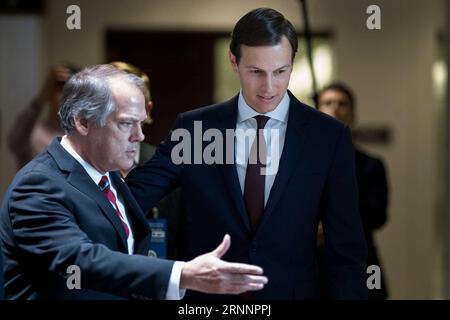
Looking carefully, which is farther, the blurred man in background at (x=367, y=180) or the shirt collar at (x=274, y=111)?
the blurred man in background at (x=367, y=180)

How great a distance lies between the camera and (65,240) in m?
1.72

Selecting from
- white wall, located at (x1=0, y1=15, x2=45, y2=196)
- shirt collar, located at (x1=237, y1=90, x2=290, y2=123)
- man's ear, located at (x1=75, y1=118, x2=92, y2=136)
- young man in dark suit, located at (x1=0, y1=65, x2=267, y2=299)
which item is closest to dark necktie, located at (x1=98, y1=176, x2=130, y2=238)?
young man in dark suit, located at (x1=0, y1=65, x2=267, y2=299)

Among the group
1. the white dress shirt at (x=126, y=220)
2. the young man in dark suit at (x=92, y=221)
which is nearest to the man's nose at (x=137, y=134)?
the young man in dark suit at (x=92, y=221)

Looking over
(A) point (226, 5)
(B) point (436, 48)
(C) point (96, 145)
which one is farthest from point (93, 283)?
(B) point (436, 48)

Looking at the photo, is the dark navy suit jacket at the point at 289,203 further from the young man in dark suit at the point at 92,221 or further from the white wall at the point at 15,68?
the white wall at the point at 15,68

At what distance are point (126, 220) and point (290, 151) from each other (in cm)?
40

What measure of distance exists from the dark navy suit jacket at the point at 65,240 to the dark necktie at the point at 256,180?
24 cm

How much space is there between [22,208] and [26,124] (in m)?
0.69

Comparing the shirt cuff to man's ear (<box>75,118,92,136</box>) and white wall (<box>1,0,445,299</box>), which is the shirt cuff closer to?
man's ear (<box>75,118,92,136</box>)

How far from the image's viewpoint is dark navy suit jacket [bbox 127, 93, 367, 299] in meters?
1.87

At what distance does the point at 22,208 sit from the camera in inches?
68.7

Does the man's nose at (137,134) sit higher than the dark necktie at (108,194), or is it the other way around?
the man's nose at (137,134)

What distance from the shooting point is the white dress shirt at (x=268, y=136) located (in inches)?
74.1
